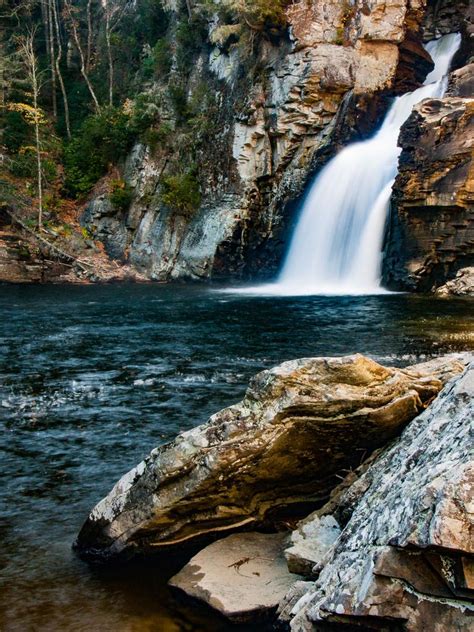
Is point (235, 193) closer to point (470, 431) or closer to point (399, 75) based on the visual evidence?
point (399, 75)

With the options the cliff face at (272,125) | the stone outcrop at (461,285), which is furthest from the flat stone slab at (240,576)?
the cliff face at (272,125)

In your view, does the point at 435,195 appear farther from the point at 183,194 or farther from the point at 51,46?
the point at 51,46

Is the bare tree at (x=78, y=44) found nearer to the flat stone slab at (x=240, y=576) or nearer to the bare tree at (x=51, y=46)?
the bare tree at (x=51, y=46)

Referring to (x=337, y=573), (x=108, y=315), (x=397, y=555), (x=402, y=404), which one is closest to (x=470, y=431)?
(x=397, y=555)

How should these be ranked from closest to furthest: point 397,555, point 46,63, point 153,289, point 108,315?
point 397,555
point 108,315
point 153,289
point 46,63

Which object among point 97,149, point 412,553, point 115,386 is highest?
point 97,149

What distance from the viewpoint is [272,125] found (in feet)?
94.6

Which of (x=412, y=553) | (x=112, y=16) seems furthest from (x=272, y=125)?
(x=412, y=553)

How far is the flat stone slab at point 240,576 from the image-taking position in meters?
4.41

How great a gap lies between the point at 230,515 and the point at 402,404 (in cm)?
193

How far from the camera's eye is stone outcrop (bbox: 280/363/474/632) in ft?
9.53

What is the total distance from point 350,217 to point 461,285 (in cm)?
600

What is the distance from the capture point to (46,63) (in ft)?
148

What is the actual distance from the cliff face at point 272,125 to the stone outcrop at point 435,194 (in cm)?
571
